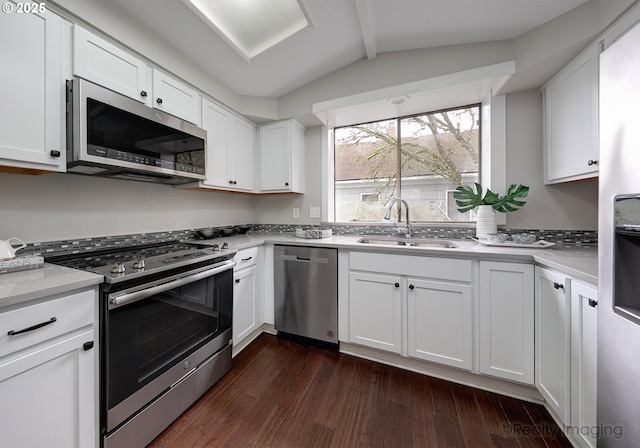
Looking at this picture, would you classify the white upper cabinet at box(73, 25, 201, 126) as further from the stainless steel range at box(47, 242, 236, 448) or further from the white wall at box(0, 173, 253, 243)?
the stainless steel range at box(47, 242, 236, 448)

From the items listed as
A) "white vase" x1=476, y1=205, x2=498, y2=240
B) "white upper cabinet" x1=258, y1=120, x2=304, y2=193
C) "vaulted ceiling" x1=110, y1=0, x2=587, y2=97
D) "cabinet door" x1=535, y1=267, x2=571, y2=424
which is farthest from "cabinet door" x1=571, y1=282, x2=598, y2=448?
"white upper cabinet" x1=258, y1=120, x2=304, y2=193

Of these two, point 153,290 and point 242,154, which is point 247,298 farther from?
point 242,154

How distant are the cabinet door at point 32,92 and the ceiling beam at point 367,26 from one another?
1.72m

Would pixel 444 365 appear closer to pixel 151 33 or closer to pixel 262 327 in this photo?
pixel 262 327

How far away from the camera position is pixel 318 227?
8.96 feet

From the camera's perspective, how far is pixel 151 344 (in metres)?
1.23

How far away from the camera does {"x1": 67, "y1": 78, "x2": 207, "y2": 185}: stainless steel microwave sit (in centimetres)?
118

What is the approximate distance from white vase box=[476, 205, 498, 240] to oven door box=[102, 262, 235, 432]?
2.04 metres

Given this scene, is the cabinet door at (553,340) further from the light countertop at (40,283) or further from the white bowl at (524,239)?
the light countertop at (40,283)

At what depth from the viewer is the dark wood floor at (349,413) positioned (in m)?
1.22

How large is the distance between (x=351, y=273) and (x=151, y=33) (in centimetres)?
227

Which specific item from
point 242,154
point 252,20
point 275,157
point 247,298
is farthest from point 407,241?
point 252,20

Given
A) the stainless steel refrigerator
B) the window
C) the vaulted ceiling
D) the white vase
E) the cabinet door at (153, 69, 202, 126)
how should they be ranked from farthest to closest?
the window
the white vase
the cabinet door at (153, 69, 202, 126)
the vaulted ceiling
the stainless steel refrigerator

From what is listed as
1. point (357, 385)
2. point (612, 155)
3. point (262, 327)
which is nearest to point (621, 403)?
point (612, 155)
